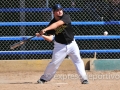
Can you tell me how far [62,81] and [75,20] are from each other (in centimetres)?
275

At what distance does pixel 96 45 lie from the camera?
11.2 meters

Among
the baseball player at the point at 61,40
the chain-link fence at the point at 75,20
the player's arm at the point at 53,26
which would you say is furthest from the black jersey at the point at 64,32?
the chain-link fence at the point at 75,20

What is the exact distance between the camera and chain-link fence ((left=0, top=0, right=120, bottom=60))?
10883 mm

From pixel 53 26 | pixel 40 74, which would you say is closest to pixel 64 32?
pixel 53 26

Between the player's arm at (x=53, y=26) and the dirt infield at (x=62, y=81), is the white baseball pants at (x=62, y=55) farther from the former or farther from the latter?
the player's arm at (x=53, y=26)

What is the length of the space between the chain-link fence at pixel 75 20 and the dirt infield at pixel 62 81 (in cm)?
97

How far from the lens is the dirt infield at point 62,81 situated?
7.72m

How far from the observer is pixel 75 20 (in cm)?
1130

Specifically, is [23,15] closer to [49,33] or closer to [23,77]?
[23,77]

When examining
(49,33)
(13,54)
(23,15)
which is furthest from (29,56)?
(49,33)

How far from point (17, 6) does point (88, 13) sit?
1.98m

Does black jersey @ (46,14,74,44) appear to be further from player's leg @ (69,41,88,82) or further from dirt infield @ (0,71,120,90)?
dirt infield @ (0,71,120,90)

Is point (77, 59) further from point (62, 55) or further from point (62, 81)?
point (62, 81)

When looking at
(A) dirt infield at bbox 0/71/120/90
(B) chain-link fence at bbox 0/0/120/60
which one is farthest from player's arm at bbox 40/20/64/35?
(B) chain-link fence at bbox 0/0/120/60
